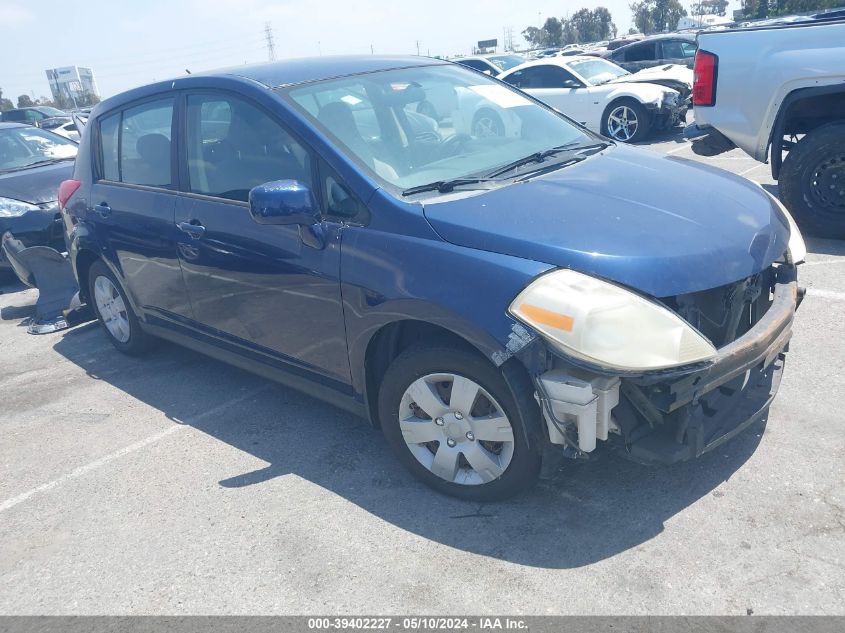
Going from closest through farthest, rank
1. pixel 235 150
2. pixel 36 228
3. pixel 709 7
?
pixel 235 150 < pixel 36 228 < pixel 709 7

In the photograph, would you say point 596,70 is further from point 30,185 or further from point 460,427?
point 460,427

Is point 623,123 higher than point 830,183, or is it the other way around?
point 830,183

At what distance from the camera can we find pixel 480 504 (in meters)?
3.23

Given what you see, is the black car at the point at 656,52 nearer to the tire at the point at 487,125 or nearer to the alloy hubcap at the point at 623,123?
the alloy hubcap at the point at 623,123

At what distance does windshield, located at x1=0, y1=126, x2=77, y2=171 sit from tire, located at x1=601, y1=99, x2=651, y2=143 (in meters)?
8.10

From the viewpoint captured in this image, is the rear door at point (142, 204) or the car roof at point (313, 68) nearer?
the car roof at point (313, 68)

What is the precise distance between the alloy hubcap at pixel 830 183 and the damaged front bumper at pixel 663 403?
346 centimetres

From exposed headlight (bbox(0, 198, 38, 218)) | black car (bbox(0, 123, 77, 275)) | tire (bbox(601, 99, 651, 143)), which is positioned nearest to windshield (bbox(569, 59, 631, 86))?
tire (bbox(601, 99, 651, 143))

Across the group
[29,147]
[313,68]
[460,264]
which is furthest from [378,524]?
[29,147]

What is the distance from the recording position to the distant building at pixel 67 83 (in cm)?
8993

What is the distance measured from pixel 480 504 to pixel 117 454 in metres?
2.10

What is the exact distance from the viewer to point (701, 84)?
6.48 metres

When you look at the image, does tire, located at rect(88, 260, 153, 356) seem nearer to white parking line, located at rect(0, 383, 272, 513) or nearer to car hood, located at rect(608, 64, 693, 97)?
white parking line, located at rect(0, 383, 272, 513)

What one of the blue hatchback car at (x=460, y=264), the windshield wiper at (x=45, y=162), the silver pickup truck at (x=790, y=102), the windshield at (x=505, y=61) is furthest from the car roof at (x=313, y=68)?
the windshield at (x=505, y=61)
